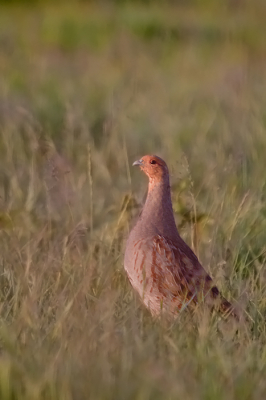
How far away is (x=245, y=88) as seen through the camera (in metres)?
6.96

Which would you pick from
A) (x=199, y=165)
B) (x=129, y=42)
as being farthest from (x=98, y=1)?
(x=199, y=165)

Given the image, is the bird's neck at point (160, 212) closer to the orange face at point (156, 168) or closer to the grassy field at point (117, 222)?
the orange face at point (156, 168)

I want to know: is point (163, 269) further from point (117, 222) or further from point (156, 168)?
point (117, 222)

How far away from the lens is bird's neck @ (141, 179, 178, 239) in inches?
130

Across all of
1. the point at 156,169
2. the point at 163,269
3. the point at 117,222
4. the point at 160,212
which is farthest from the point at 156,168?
the point at 117,222

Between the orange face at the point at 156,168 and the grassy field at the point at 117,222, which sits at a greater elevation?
the orange face at the point at 156,168

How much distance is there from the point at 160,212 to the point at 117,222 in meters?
0.60

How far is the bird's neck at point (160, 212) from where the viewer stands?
3.30 m

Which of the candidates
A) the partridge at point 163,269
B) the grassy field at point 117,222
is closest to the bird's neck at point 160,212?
the partridge at point 163,269

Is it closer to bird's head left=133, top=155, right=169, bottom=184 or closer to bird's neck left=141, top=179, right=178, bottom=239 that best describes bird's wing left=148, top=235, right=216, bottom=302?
bird's neck left=141, top=179, right=178, bottom=239

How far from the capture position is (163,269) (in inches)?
125

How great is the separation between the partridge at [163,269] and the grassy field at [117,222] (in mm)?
91

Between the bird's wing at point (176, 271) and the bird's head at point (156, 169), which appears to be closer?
the bird's wing at point (176, 271)

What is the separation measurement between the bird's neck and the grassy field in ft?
0.54
